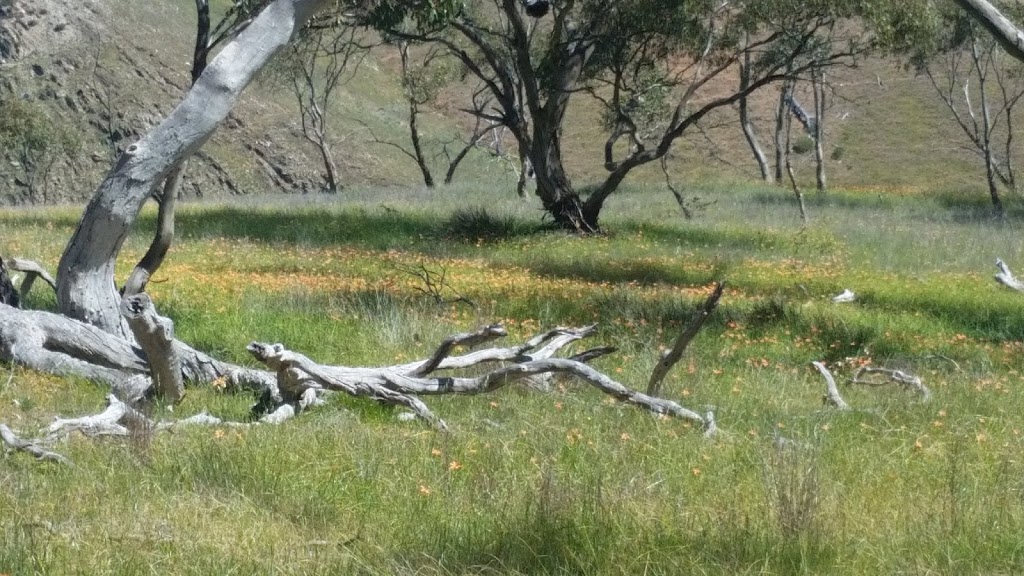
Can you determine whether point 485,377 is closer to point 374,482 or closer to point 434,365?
point 434,365

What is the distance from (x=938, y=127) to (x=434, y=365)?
57.8m

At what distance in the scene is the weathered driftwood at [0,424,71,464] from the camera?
5.02 m

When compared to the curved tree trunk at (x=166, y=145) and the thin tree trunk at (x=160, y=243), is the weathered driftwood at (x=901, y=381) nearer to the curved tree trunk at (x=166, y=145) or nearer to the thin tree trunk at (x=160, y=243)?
the curved tree trunk at (x=166, y=145)

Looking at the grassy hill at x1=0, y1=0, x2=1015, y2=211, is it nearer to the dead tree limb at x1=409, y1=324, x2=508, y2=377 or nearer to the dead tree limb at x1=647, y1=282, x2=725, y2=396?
the dead tree limb at x1=647, y1=282, x2=725, y2=396

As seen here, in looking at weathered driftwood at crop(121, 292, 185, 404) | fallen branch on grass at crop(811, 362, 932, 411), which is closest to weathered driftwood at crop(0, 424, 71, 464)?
weathered driftwood at crop(121, 292, 185, 404)

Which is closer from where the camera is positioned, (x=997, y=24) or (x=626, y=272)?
(x=997, y=24)

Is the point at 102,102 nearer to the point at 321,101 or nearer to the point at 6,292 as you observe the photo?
the point at 321,101

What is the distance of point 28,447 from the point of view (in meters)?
5.05

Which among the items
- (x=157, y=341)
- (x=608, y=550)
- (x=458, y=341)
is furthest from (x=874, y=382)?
(x=157, y=341)

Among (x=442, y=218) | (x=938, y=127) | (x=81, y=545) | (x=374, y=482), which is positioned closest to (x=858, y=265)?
(x=442, y=218)

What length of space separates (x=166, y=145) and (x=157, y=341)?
1.73 meters

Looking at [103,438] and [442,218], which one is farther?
[442,218]

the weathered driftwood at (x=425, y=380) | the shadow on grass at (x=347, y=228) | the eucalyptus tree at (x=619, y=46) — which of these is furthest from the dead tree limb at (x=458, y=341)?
the eucalyptus tree at (x=619, y=46)

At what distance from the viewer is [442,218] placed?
2302 centimetres
